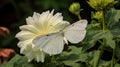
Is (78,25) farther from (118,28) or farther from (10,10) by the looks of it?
(10,10)

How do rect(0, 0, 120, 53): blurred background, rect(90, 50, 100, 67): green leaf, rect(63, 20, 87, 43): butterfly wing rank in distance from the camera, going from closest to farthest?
rect(63, 20, 87, 43): butterfly wing, rect(90, 50, 100, 67): green leaf, rect(0, 0, 120, 53): blurred background

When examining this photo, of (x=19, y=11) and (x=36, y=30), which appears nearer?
(x=36, y=30)

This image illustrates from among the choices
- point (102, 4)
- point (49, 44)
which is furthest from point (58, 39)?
point (102, 4)

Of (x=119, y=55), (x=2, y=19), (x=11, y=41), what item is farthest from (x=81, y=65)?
(x=2, y=19)

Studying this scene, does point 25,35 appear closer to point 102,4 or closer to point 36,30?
point 36,30

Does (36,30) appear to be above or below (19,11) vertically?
below

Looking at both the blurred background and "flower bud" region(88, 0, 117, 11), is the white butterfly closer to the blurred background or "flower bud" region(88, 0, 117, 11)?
"flower bud" region(88, 0, 117, 11)

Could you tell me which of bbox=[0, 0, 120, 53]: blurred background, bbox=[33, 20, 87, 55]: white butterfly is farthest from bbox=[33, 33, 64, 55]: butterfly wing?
bbox=[0, 0, 120, 53]: blurred background
